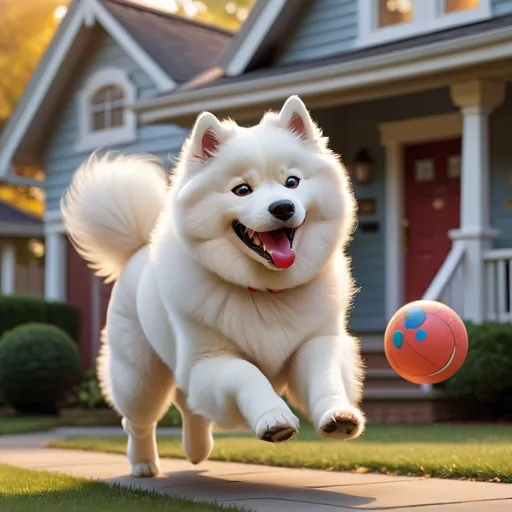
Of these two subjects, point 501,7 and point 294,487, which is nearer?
point 294,487

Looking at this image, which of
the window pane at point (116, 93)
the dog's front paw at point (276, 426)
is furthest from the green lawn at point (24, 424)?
the dog's front paw at point (276, 426)

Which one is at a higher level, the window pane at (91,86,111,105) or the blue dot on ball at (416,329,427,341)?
the window pane at (91,86,111,105)

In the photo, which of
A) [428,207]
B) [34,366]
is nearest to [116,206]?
[428,207]

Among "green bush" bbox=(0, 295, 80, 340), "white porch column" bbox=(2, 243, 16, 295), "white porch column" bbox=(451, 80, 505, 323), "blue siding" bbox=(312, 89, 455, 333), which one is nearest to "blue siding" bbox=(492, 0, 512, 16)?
"white porch column" bbox=(451, 80, 505, 323)

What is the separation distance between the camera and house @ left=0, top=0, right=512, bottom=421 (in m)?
10.7

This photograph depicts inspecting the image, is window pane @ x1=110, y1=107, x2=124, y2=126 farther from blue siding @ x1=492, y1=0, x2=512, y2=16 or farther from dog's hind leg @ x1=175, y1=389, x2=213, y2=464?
dog's hind leg @ x1=175, y1=389, x2=213, y2=464

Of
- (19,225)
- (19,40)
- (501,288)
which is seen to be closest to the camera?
(501,288)

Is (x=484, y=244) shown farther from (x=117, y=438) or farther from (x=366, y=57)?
(x=117, y=438)

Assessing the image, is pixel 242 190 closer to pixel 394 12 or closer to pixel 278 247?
pixel 278 247

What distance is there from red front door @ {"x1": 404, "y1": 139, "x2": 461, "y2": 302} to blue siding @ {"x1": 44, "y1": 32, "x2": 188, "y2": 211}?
11.2 ft

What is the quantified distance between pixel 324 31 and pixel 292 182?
8.90 meters

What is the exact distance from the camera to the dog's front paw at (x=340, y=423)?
13.8 ft

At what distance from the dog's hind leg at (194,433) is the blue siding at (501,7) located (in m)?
7.02

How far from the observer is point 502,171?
12.0 meters
